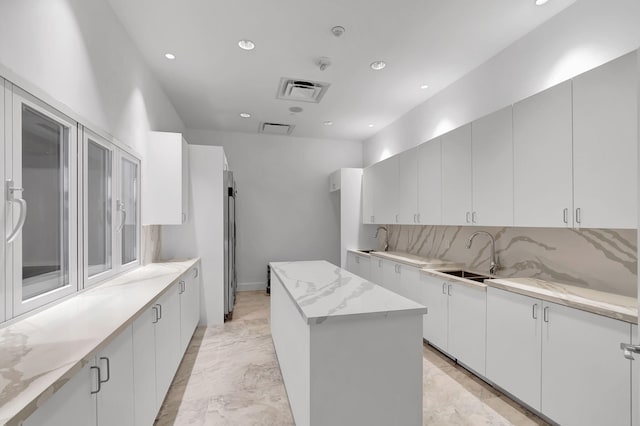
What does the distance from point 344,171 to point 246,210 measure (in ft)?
6.46

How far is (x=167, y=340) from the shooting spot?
7.09 feet

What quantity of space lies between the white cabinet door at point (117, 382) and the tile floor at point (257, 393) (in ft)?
2.36

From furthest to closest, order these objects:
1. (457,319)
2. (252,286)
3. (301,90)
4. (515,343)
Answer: (252,286), (301,90), (457,319), (515,343)

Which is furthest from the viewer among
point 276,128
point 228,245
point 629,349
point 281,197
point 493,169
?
point 281,197

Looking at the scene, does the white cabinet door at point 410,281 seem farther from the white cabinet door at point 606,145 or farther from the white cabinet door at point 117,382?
the white cabinet door at point 117,382

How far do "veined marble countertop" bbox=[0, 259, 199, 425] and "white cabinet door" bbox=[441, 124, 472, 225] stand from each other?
103 inches

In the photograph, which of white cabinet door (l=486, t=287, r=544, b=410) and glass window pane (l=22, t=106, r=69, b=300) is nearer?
glass window pane (l=22, t=106, r=69, b=300)

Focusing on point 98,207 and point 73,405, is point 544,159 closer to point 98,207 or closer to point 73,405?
point 73,405

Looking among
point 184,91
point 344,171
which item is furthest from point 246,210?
point 184,91

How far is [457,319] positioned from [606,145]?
66.1 inches

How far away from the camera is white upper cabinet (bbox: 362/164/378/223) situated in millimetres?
4761

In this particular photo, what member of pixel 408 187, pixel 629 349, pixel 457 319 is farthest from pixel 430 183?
pixel 629 349

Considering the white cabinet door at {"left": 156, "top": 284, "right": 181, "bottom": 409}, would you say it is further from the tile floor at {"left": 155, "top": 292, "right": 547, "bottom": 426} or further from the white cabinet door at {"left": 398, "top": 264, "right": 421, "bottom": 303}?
the white cabinet door at {"left": 398, "top": 264, "right": 421, "bottom": 303}

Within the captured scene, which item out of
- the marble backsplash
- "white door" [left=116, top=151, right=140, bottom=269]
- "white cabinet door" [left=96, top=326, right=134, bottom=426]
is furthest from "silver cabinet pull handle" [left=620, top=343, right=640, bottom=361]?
"white door" [left=116, top=151, right=140, bottom=269]
